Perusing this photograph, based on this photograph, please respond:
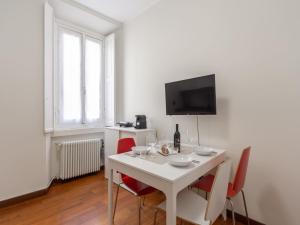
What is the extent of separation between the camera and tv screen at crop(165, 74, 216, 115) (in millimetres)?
1923

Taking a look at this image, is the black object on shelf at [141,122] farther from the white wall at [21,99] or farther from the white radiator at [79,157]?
the white wall at [21,99]

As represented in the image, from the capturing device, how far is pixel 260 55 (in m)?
1.76

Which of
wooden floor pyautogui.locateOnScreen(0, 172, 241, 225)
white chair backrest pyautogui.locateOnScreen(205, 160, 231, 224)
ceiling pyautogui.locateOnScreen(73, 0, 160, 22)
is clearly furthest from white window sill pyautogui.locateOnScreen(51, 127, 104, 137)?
white chair backrest pyautogui.locateOnScreen(205, 160, 231, 224)

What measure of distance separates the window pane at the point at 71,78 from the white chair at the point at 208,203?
8.34 ft

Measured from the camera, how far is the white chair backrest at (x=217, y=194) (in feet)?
3.60

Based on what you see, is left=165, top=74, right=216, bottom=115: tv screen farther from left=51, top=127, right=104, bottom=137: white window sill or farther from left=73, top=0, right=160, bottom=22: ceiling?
left=51, top=127, right=104, bottom=137: white window sill

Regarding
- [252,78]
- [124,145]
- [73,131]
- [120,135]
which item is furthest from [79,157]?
[252,78]

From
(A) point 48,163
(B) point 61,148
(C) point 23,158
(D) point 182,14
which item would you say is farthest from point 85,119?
(D) point 182,14

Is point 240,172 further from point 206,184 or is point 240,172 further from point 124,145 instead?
point 124,145

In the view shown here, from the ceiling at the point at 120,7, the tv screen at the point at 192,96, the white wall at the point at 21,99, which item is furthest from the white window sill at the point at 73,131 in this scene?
the ceiling at the point at 120,7

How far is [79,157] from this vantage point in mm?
3062

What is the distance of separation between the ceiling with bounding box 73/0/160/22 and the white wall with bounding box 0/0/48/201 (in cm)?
81

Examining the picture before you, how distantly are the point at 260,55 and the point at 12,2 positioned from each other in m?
3.13

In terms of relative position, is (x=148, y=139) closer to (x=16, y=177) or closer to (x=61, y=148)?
(x=61, y=148)
